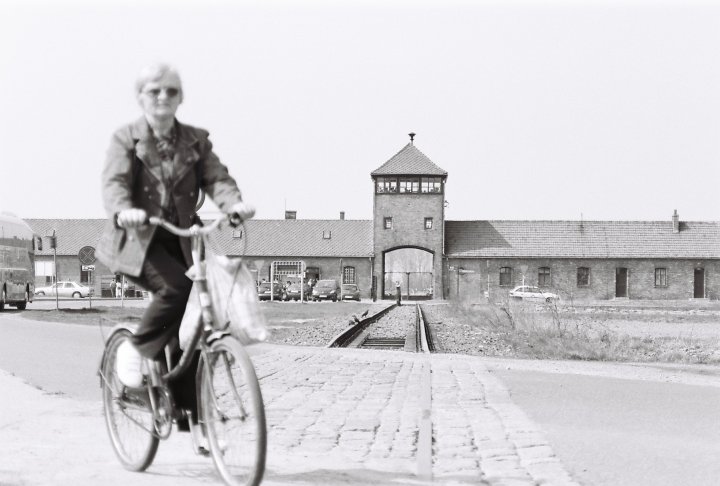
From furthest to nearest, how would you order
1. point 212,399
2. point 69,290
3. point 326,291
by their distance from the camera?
point 69,290 → point 326,291 → point 212,399

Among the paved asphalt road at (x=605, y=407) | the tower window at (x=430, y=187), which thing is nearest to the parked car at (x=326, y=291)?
the tower window at (x=430, y=187)

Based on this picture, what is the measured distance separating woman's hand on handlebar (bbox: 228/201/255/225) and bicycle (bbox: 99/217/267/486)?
0.20 feet

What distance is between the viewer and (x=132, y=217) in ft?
14.5

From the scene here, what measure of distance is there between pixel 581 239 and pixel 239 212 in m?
73.5

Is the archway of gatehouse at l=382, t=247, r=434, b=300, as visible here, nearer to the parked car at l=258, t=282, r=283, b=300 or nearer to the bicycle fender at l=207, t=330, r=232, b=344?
the parked car at l=258, t=282, r=283, b=300

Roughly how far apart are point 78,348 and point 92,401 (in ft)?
22.9

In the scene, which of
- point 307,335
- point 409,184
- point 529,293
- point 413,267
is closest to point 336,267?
point 409,184

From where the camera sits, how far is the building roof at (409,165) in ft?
242

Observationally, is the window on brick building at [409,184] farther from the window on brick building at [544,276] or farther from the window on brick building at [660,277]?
the window on brick building at [660,277]

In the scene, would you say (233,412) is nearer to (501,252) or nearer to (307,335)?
(307,335)

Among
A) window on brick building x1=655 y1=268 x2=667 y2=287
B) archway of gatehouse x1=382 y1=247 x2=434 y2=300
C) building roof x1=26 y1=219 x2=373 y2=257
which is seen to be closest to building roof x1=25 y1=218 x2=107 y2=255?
building roof x1=26 y1=219 x2=373 y2=257

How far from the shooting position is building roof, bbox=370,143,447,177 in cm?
7381

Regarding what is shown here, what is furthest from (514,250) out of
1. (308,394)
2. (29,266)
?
(308,394)

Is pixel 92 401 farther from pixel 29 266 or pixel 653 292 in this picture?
Result: pixel 653 292
